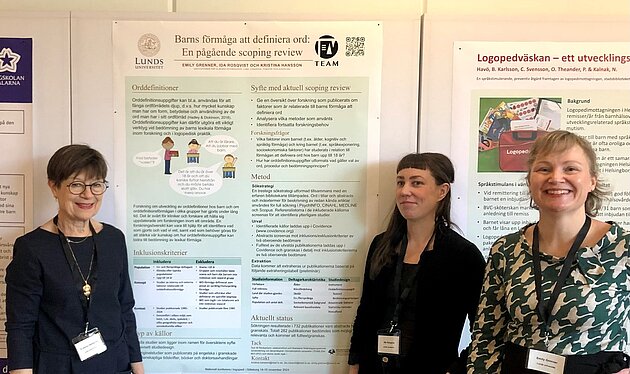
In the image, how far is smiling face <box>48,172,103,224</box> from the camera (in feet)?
5.93

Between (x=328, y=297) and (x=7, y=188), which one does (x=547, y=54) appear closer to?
(x=328, y=297)

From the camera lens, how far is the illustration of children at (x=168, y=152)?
2.06m

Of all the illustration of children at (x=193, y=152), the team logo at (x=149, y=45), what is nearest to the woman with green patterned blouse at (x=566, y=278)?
the illustration of children at (x=193, y=152)

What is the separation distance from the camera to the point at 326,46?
2.02 meters

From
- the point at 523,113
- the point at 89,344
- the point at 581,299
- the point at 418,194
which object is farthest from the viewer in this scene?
the point at 523,113

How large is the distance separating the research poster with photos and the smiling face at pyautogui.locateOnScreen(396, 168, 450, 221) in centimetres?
18

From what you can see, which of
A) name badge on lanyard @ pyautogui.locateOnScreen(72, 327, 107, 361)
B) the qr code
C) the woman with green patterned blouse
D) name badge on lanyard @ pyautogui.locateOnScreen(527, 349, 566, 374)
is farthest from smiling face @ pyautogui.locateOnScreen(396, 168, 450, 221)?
name badge on lanyard @ pyautogui.locateOnScreen(72, 327, 107, 361)

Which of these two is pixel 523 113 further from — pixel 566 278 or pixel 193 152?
pixel 193 152

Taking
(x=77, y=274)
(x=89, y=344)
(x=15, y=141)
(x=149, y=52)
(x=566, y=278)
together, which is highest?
(x=149, y=52)

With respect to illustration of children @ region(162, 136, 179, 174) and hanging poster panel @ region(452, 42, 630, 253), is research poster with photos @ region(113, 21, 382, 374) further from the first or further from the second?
hanging poster panel @ region(452, 42, 630, 253)

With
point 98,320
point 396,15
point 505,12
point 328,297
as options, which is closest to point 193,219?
point 98,320

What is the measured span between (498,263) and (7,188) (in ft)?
6.40

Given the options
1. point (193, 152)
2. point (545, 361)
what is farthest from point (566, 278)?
point (193, 152)

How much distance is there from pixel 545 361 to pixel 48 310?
5.40 ft
